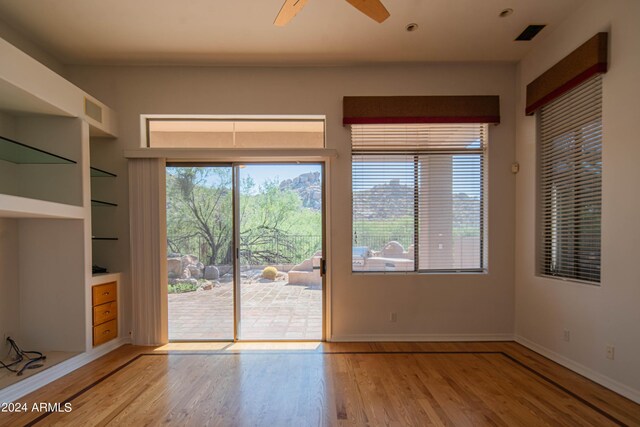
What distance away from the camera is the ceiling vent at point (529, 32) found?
3.16 meters

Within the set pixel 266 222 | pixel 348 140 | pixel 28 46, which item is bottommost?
pixel 266 222

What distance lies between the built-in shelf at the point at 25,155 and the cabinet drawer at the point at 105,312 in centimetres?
156

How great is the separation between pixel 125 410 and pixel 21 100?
2.77 meters

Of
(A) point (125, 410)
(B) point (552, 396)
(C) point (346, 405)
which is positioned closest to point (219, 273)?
(A) point (125, 410)

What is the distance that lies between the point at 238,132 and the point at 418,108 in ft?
7.21

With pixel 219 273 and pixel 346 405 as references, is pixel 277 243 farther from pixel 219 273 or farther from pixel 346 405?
pixel 346 405

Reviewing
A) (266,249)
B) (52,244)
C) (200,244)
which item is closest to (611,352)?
(266,249)

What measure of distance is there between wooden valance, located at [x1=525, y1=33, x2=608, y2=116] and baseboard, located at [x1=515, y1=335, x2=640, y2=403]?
2.57 meters

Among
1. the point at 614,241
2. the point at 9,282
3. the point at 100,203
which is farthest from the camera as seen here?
the point at 100,203

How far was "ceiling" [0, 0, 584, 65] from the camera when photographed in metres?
2.85

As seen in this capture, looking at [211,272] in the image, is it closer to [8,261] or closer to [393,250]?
[8,261]

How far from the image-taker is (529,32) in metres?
3.23

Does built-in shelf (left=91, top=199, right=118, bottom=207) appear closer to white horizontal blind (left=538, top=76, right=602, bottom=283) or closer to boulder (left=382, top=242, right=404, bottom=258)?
boulder (left=382, top=242, right=404, bottom=258)

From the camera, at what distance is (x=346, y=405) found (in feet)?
7.86
